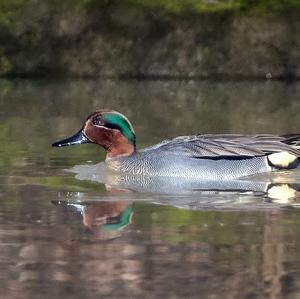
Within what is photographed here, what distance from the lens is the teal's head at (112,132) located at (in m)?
9.61

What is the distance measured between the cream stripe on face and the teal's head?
3.45 ft

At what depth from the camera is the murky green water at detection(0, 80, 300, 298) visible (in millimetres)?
5707

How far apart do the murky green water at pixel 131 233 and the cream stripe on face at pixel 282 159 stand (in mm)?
103

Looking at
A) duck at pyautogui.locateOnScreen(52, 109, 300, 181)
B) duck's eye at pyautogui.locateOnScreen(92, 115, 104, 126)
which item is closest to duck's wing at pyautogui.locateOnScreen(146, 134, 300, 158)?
duck at pyautogui.locateOnScreen(52, 109, 300, 181)

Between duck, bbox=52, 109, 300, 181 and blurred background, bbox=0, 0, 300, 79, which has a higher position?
blurred background, bbox=0, 0, 300, 79

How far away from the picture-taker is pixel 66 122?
14070mm

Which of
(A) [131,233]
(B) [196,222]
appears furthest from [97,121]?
(A) [131,233]

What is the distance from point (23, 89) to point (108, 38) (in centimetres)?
318

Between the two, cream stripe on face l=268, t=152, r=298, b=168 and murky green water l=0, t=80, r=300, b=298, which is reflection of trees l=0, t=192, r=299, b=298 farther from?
cream stripe on face l=268, t=152, r=298, b=168

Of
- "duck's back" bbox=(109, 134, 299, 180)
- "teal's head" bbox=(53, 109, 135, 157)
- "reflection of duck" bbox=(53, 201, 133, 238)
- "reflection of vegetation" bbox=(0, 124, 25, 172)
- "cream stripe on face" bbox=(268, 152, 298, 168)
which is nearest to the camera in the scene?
"reflection of duck" bbox=(53, 201, 133, 238)

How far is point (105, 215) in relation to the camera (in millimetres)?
7551

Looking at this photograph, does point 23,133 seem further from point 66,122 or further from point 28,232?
point 28,232

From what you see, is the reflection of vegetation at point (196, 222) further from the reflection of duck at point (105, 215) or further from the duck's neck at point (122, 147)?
the duck's neck at point (122, 147)

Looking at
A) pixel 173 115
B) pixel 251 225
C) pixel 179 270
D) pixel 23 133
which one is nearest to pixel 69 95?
pixel 173 115
